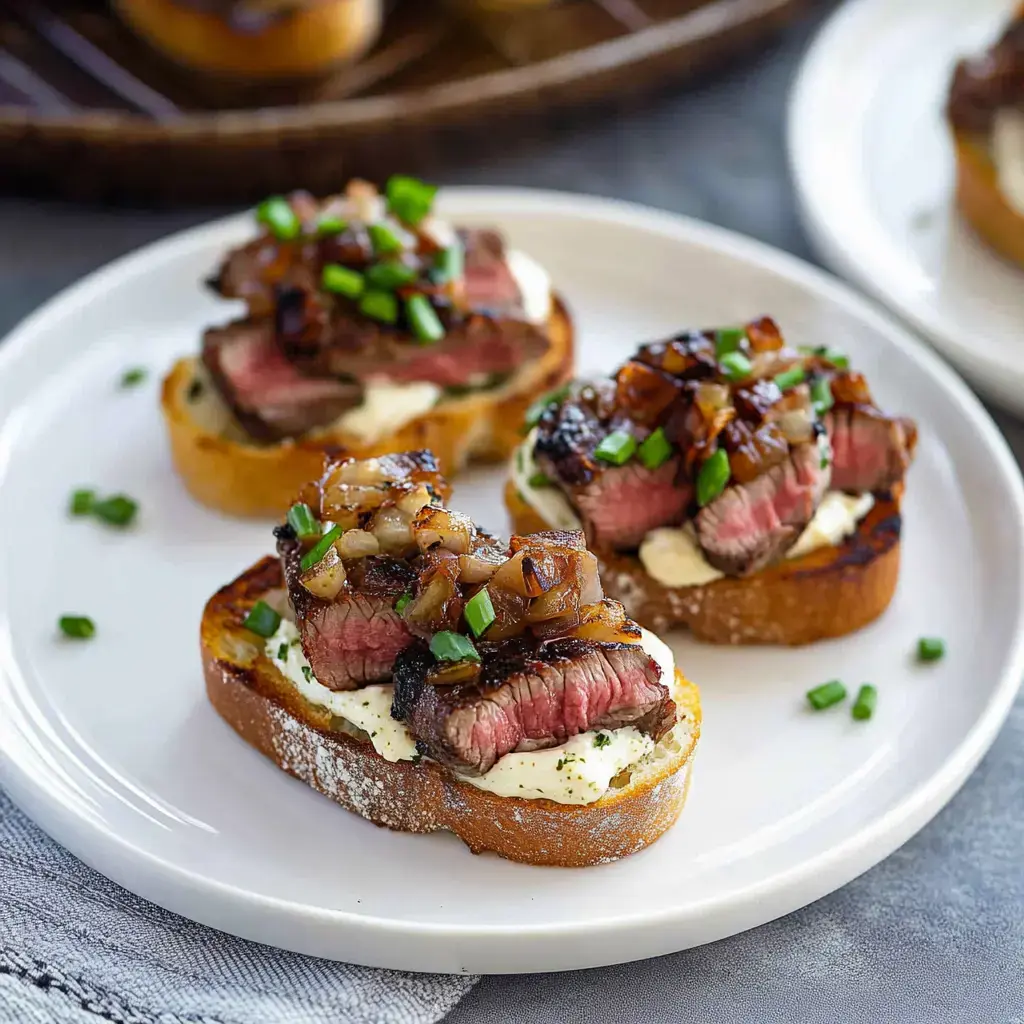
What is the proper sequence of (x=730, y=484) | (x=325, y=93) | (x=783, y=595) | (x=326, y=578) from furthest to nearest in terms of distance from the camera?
1. (x=325, y=93)
2. (x=783, y=595)
3. (x=730, y=484)
4. (x=326, y=578)

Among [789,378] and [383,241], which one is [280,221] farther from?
[789,378]

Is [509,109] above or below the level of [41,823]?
above

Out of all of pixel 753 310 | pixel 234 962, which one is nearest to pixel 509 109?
pixel 753 310

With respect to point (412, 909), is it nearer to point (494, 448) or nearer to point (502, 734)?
point (502, 734)

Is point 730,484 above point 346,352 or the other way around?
above

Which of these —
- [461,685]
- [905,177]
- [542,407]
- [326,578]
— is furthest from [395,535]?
[905,177]
